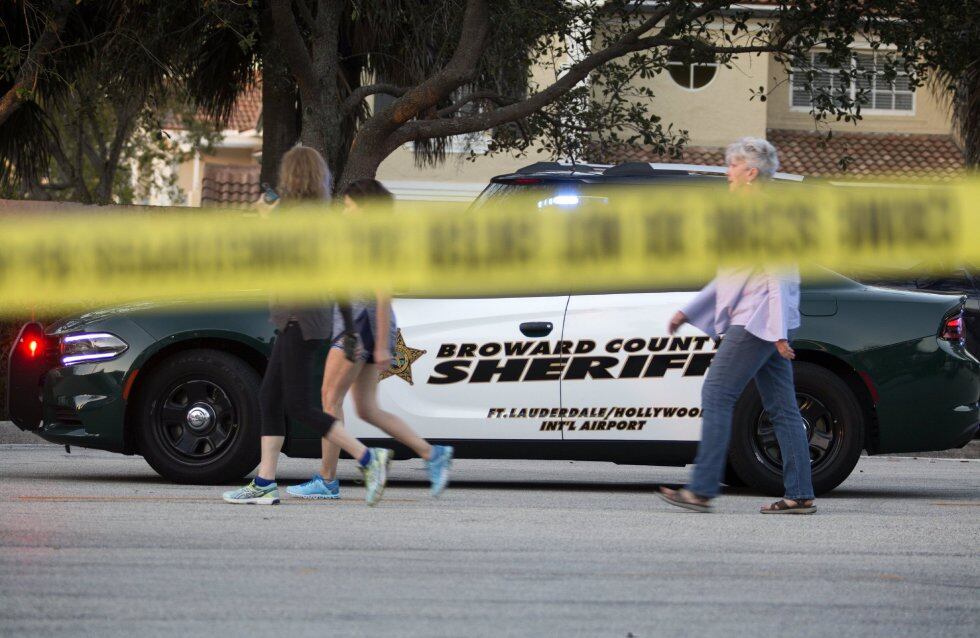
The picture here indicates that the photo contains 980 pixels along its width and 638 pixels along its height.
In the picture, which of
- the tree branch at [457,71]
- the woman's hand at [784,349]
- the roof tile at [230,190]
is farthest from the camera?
the roof tile at [230,190]

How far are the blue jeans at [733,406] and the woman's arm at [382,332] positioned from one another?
5.00 ft

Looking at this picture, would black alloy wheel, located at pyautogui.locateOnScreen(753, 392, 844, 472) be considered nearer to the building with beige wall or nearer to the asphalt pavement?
the asphalt pavement

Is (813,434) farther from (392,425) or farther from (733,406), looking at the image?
(392,425)

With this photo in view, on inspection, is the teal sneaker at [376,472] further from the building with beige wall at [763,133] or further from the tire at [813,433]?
the building with beige wall at [763,133]

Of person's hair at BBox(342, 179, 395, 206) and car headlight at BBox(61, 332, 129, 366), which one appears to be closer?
person's hair at BBox(342, 179, 395, 206)

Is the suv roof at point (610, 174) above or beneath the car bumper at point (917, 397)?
above

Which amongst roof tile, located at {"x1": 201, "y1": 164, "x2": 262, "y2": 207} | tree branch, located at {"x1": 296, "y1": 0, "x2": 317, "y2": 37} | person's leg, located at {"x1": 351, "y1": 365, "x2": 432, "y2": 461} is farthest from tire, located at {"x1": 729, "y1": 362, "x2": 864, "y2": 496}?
roof tile, located at {"x1": 201, "y1": 164, "x2": 262, "y2": 207}

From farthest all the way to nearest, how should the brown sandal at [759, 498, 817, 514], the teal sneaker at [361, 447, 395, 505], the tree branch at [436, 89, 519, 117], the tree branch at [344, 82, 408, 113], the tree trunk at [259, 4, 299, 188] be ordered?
the tree branch at [436, 89, 519, 117], the tree trunk at [259, 4, 299, 188], the tree branch at [344, 82, 408, 113], the brown sandal at [759, 498, 817, 514], the teal sneaker at [361, 447, 395, 505]

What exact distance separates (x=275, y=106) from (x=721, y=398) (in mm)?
13287

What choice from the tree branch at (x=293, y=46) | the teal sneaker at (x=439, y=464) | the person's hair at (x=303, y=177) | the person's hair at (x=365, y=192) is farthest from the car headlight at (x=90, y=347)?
the tree branch at (x=293, y=46)

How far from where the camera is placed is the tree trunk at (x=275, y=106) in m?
19.4

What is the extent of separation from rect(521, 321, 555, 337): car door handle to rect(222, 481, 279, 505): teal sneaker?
1.64 metres

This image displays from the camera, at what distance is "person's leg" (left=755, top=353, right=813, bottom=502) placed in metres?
8.47

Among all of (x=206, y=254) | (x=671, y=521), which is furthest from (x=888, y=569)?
(x=206, y=254)
